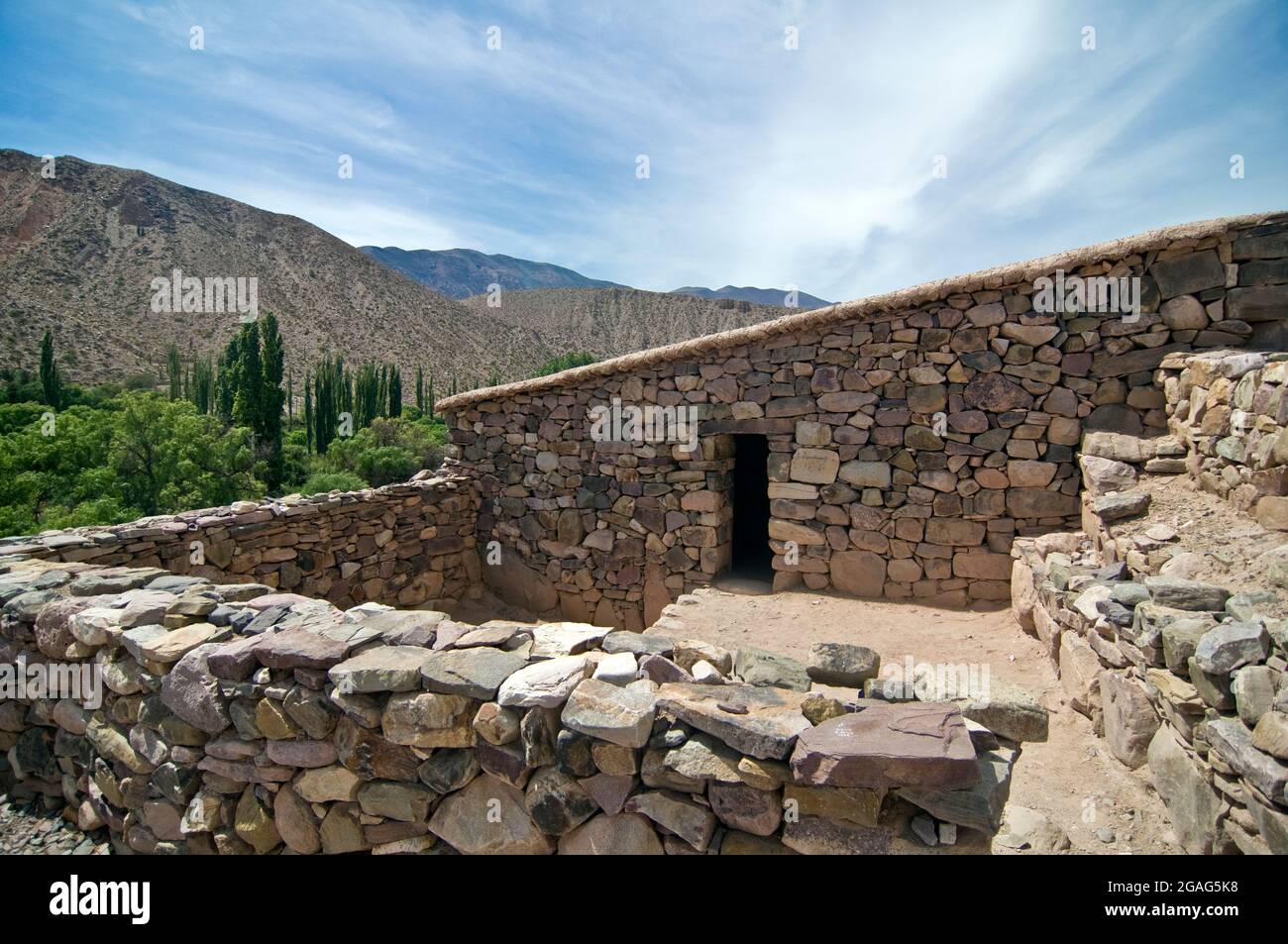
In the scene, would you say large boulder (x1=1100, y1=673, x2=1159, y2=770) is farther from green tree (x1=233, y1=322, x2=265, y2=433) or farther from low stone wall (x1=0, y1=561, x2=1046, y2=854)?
green tree (x1=233, y1=322, x2=265, y2=433)

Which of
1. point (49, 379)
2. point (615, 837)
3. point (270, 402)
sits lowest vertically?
point (615, 837)

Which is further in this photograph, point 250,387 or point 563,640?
point 250,387

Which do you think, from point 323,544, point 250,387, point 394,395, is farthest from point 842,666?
point 394,395

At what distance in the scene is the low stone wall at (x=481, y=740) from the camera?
2131 millimetres

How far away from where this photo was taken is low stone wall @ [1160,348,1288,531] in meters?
3.62

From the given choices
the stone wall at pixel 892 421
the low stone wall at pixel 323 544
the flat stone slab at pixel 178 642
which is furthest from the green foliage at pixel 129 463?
the flat stone slab at pixel 178 642

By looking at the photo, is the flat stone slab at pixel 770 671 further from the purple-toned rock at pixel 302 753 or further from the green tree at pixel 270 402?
the green tree at pixel 270 402

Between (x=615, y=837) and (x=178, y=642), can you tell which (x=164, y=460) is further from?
(x=615, y=837)

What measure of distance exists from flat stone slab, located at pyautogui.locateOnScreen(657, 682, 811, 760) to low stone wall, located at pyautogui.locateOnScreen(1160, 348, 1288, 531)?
122 inches

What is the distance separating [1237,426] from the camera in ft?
13.3
